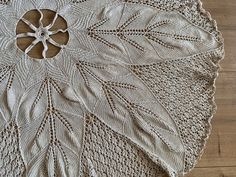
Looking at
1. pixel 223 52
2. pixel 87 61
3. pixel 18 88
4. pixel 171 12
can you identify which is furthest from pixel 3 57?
pixel 223 52

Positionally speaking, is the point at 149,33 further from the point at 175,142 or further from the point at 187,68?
the point at 175,142

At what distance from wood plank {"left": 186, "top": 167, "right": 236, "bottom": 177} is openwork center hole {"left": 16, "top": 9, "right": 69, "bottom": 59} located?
0.51 m

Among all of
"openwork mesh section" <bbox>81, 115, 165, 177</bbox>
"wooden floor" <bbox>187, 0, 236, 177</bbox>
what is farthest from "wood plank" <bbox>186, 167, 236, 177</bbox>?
"openwork mesh section" <bbox>81, 115, 165, 177</bbox>

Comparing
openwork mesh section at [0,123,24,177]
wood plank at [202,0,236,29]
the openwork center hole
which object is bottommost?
wood plank at [202,0,236,29]

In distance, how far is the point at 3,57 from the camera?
109 cm

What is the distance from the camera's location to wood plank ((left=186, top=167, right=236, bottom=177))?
44.9 inches

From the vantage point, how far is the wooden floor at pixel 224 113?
3.81 feet

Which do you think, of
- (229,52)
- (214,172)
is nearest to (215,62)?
(229,52)

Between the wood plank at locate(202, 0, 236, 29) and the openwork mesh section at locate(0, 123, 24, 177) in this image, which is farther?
the wood plank at locate(202, 0, 236, 29)

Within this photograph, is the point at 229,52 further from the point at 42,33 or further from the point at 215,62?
the point at 42,33

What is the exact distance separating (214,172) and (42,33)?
61cm

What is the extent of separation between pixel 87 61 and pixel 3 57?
221 mm

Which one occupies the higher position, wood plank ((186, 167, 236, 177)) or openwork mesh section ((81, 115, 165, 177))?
openwork mesh section ((81, 115, 165, 177))

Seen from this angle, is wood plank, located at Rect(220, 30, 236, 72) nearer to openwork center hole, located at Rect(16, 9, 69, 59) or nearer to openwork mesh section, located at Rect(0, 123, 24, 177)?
openwork center hole, located at Rect(16, 9, 69, 59)
